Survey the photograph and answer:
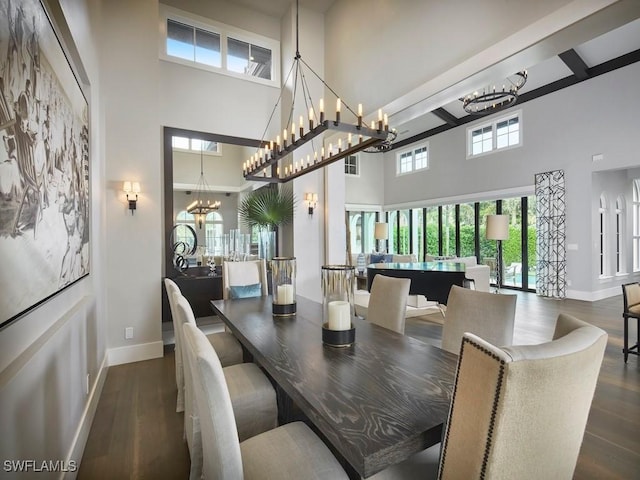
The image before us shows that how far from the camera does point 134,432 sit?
7.61 ft

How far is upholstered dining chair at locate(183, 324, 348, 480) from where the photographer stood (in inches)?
40.9

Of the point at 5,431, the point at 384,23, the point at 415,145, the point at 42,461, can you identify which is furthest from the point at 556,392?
the point at 415,145

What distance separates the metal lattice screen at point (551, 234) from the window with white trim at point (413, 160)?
3529mm

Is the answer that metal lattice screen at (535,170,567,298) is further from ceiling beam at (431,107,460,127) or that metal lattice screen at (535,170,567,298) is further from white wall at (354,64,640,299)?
ceiling beam at (431,107,460,127)

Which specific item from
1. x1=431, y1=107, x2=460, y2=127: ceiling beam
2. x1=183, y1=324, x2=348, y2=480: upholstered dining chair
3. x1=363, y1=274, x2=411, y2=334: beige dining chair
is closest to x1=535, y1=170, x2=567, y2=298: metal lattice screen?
x1=431, y1=107, x2=460, y2=127: ceiling beam

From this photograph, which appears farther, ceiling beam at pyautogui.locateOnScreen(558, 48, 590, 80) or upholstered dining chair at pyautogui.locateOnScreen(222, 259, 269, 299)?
ceiling beam at pyautogui.locateOnScreen(558, 48, 590, 80)

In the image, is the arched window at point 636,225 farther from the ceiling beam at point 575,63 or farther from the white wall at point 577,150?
the ceiling beam at point 575,63

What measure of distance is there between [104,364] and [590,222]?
28.8ft

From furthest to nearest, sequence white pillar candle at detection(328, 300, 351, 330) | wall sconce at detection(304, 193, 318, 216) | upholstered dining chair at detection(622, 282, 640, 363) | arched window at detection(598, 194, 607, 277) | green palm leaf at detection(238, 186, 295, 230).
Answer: arched window at detection(598, 194, 607, 277)
wall sconce at detection(304, 193, 318, 216)
green palm leaf at detection(238, 186, 295, 230)
upholstered dining chair at detection(622, 282, 640, 363)
white pillar candle at detection(328, 300, 351, 330)

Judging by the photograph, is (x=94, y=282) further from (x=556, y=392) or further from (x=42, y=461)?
(x=556, y=392)

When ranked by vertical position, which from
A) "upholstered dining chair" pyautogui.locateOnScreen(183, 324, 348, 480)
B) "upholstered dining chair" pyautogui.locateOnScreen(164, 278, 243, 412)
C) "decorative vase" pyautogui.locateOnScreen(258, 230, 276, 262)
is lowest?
"upholstered dining chair" pyautogui.locateOnScreen(164, 278, 243, 412)

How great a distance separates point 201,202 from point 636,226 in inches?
427

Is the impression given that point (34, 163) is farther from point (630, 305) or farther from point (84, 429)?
point (630, 305)

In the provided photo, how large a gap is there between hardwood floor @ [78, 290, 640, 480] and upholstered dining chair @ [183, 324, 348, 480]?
3.29ft
